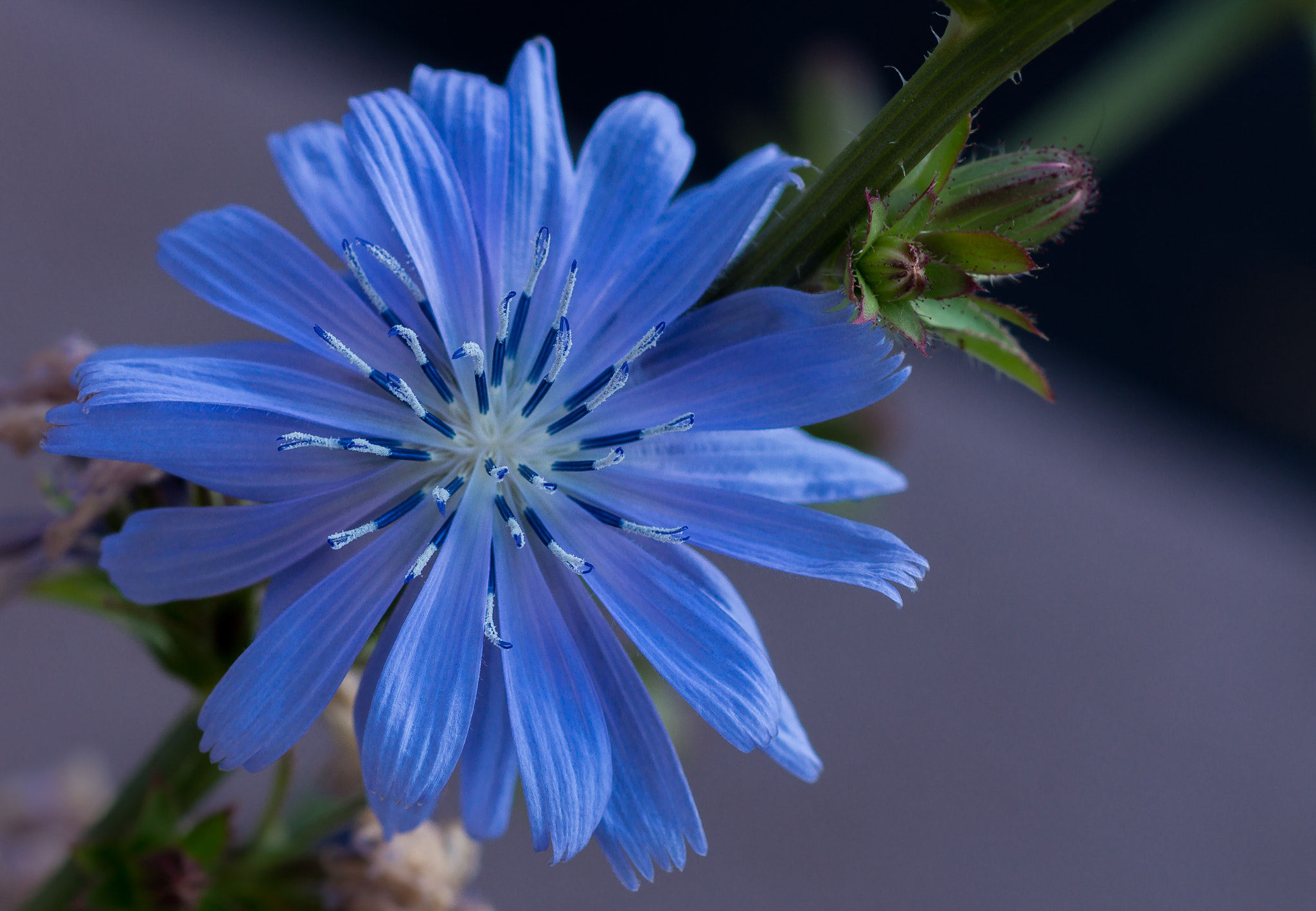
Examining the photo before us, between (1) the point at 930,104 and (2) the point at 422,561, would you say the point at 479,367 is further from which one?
(1) the point at 930,104

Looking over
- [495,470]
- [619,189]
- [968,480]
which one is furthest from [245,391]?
[968,480]

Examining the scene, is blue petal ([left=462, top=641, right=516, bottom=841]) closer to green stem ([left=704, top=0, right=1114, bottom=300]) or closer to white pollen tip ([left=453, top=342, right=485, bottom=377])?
white pollen tip ([left=453, top=342, right=485, bottom=377])

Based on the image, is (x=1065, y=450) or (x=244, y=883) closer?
(x=244, y=883)

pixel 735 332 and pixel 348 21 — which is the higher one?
pixel 348 21

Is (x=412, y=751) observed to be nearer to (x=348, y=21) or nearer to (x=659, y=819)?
(x=659, y=819)

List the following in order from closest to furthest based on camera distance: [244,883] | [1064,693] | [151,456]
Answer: [151,456] → [244,883] → [1064,693]

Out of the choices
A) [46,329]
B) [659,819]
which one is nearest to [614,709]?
[659,819]

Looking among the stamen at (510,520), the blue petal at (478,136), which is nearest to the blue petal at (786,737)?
the stamen at (510,520)
